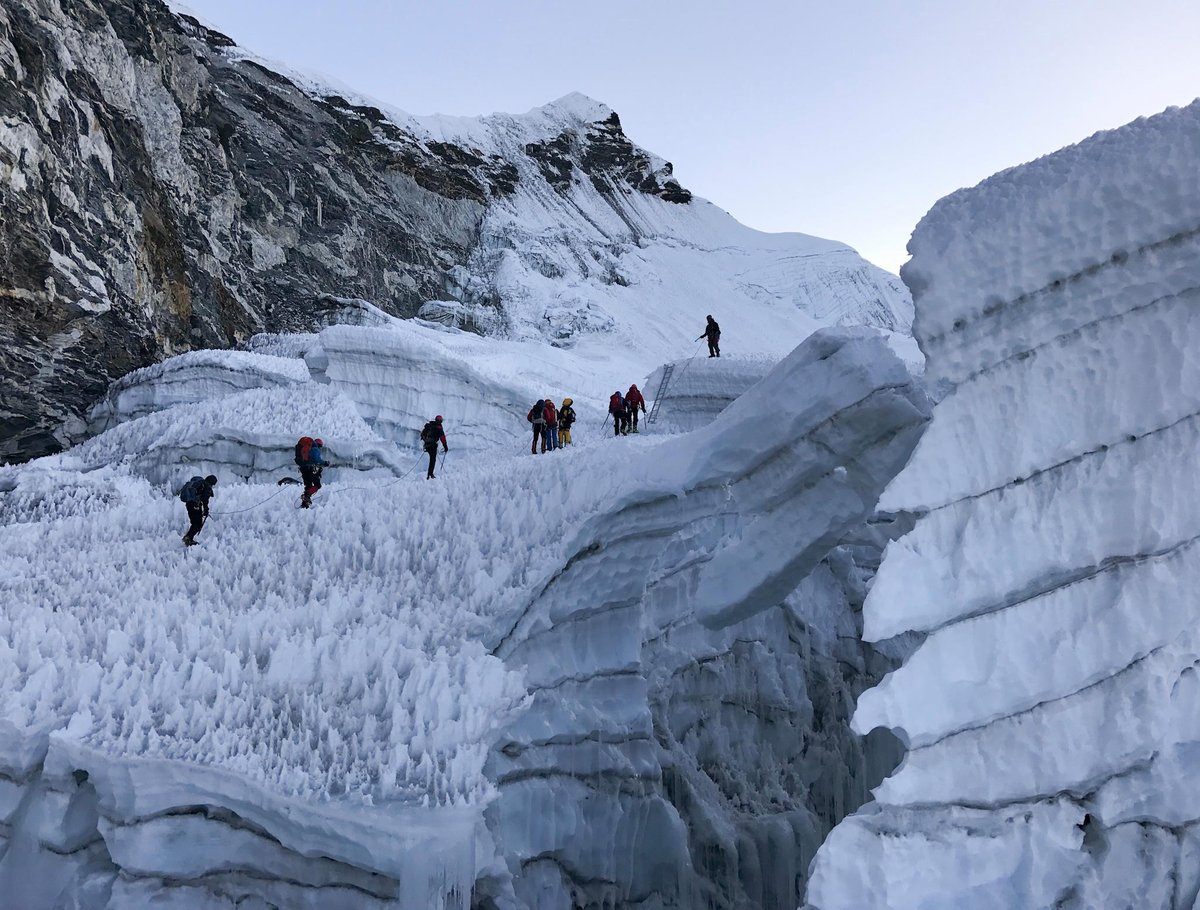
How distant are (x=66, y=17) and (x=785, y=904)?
30372 mm

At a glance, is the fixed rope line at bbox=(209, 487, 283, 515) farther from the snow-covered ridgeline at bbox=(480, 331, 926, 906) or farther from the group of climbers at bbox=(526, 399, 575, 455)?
the snow-covered ridgeline at bbox=(480, 331, 926, 906)

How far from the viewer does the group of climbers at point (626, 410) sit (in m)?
16.6

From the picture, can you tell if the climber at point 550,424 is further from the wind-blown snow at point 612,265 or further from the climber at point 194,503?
the wind-blown snow at point 612,265

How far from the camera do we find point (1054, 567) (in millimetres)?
4836

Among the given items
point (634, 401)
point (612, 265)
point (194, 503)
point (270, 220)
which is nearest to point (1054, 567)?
point (194, 503)

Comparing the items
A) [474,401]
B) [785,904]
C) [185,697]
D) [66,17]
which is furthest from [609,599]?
[66,17]

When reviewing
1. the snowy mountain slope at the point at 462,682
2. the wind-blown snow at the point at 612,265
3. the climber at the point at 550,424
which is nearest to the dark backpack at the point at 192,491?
the snowy mountain slope at the point at 462,682

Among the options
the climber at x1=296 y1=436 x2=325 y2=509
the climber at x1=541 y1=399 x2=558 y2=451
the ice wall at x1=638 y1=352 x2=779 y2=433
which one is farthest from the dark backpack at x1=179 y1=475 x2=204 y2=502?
the ice wall at x1=638 y1=352 x2=779 y2=433

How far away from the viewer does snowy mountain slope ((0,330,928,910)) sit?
604 centimetres

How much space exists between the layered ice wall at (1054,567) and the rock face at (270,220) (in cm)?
2068

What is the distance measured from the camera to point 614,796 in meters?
8.41

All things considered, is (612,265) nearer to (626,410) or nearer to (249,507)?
(626,410)

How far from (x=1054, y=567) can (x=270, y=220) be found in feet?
140

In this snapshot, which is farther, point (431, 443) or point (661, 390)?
point (661, 390)
